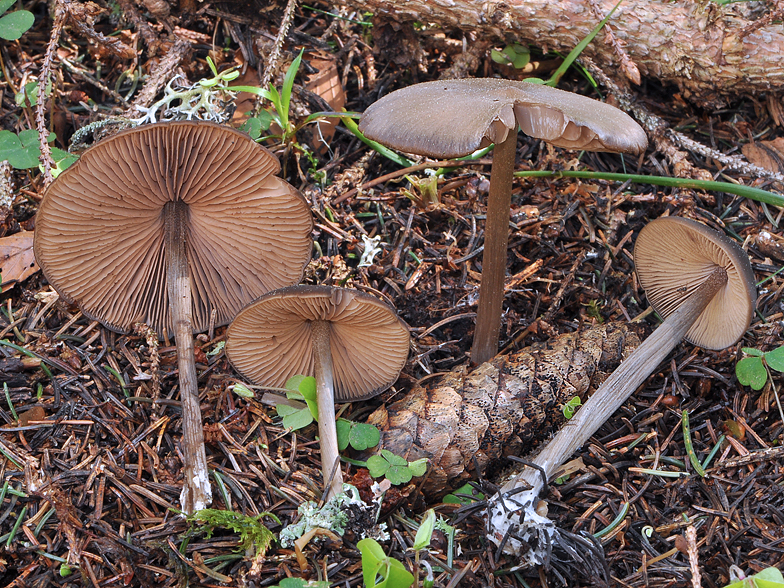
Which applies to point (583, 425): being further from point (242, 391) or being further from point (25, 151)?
point (25, 151)

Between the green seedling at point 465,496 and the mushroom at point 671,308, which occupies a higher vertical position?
the mushroom at point 671,308

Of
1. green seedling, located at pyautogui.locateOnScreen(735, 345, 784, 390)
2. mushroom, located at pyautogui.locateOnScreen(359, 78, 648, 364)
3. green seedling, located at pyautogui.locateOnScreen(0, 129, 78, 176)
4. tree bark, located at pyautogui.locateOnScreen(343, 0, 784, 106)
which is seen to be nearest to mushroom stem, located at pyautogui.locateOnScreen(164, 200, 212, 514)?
green seedling, located at pyautogui.locateOnScreen(0, 129, 78, 176)

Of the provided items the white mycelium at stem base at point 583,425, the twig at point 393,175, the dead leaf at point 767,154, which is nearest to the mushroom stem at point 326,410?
the white mycelium at stem base at point 583,425

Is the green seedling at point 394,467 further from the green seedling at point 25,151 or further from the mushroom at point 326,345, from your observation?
the green seedling at point 25,151

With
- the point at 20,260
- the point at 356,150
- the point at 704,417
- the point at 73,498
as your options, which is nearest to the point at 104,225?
the point at 20,260

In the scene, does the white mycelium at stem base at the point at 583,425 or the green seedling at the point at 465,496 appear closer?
the white mycelium at stem base at the point at 583,425
